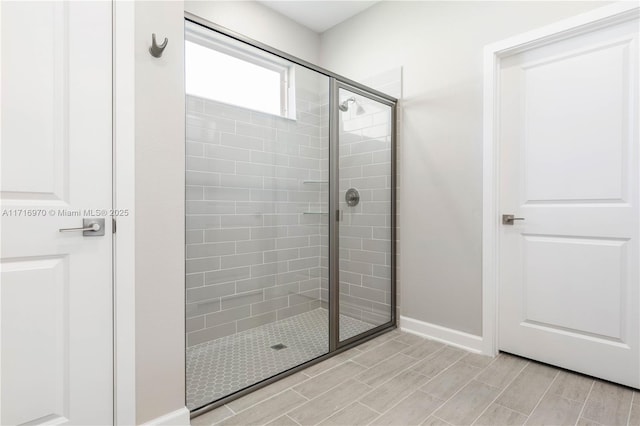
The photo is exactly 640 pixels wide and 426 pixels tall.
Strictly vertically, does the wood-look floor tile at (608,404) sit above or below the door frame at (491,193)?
below

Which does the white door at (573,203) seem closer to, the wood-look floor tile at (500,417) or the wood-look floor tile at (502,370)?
the wood-look floor tile at (502,370)

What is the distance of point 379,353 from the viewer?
2297 millimetres

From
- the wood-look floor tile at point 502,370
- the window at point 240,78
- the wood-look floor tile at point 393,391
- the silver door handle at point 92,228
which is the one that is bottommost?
the wood-look floor tile at point 502,370

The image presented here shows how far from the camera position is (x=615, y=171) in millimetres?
1864

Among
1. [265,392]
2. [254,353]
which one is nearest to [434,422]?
[265,392]


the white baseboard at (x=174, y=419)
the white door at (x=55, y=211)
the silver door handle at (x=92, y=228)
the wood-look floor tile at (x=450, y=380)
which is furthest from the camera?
the wood-look floor tile at (x=450, y=380)

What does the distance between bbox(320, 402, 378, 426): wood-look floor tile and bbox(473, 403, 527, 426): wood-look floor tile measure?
491mm

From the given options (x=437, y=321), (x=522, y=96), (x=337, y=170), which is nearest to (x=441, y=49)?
(x=522, y=96)

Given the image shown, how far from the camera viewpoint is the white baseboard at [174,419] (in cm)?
144

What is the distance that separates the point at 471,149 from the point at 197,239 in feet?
6.51

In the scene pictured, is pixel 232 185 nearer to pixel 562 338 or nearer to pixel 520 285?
pixel 520 285

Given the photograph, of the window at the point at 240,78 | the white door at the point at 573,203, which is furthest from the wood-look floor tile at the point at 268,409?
the window at the point at 240,78

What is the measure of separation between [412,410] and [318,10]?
10.8 ft

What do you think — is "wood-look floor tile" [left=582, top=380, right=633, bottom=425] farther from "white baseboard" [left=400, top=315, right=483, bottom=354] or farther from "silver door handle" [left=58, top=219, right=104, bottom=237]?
"silver door handle" [left=58, top=219, right=104, bottom=237]
